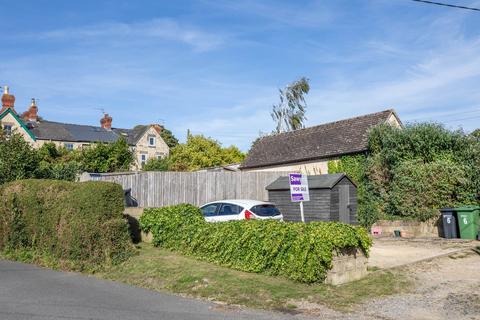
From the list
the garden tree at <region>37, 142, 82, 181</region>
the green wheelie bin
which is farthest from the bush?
the garden tree at <region>37, 142, 82, 181</region>

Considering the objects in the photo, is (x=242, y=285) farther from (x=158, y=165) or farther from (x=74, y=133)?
(x=74, y=133)

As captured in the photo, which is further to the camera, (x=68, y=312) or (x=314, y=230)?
(x=314, y=230)

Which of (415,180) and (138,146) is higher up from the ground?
(138,146)

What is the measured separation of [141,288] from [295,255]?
3.21 meters

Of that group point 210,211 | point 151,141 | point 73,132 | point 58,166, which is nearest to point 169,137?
point 151,141

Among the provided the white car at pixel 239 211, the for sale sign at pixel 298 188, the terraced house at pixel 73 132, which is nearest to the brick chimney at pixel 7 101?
the terraced house at pixel 73 132

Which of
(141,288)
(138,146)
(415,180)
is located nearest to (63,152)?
(138,146)

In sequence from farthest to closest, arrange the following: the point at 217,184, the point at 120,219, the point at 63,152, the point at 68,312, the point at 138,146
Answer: the point at 138,146 → the point at 63,152 → the point at 217,184 → the point at 120,219 → the point at 68,312

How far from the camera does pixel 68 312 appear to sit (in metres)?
7.31

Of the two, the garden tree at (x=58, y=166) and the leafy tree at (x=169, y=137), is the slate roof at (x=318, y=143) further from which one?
the leafy tree at (x=169, y=137)

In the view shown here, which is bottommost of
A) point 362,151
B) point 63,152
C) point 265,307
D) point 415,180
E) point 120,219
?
point 265,307

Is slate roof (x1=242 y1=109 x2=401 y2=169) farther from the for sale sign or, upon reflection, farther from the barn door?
the for sale sign

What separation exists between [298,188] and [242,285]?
3649mm

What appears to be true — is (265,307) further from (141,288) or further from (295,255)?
(141,288)
